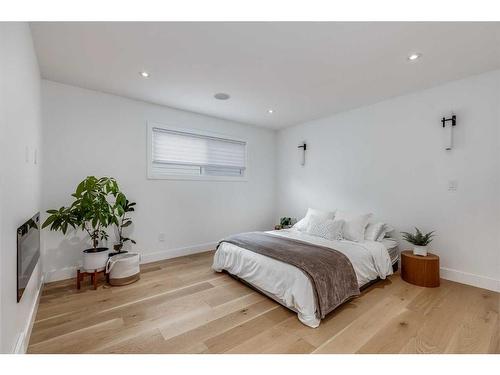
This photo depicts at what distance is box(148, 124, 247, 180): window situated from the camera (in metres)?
3.50

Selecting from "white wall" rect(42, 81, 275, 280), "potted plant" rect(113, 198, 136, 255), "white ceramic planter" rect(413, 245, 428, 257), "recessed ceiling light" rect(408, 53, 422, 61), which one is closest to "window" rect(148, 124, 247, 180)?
"white wall" rect(42, 81, 275, 280)

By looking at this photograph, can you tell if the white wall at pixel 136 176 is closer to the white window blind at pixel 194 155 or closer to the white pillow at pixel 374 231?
the white window blind at pixel 194 155

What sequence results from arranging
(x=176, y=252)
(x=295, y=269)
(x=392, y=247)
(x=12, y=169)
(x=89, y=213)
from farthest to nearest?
(x=176, y=252) < (x=392, y=247) < (x=89, y=213) < (x=295, y=269) < (x=12, y=169)

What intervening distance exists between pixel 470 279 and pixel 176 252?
3.98 m

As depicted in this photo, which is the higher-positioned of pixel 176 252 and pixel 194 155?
pixel 194 155

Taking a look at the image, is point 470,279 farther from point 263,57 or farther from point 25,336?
point 25,336

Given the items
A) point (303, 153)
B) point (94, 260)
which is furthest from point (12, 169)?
point (303, 153)

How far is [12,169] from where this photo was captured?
50.9 inches

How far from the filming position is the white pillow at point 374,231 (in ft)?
9.89

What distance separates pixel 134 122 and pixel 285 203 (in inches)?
128

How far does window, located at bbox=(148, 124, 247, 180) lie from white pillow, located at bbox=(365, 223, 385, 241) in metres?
2.46

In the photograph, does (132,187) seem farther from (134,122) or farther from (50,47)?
(50,47)

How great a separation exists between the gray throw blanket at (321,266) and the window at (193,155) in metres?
1.84
